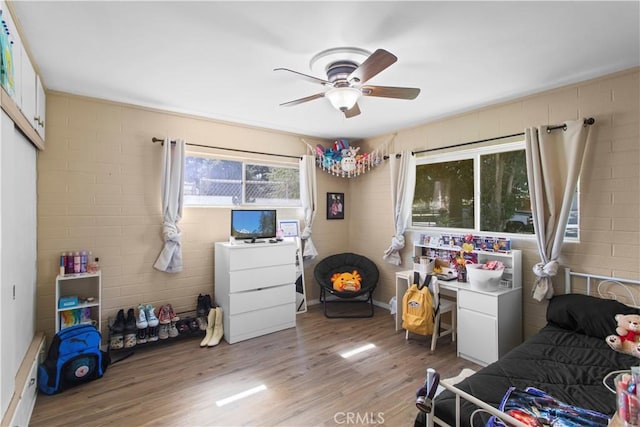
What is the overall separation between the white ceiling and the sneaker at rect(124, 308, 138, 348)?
87.9 inches

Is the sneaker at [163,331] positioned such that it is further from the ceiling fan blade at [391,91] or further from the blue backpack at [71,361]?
the ceiling fan blade at [391,91]

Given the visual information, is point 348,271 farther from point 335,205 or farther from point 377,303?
point 335,205

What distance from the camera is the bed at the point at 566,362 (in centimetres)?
159

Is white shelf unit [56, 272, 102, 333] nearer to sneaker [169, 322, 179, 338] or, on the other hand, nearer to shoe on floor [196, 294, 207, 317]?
sneaker [169, 322, 179, 338]

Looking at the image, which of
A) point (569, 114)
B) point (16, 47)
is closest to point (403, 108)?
point (569, 114)

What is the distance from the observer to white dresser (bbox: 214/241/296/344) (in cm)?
341

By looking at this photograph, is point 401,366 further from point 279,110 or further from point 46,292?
point 46,292

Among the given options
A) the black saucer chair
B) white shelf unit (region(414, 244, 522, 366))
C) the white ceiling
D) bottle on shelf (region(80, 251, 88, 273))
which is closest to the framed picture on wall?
the black saucer chair

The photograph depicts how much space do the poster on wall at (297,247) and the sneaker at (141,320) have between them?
6.09ft

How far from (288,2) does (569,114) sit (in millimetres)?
2681

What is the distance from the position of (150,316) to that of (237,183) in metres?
1.84

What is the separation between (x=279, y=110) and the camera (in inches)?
138

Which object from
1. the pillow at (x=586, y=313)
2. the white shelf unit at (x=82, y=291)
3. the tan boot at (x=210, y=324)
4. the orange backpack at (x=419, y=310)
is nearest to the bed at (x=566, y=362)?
the pillow at (x=586, y=313)

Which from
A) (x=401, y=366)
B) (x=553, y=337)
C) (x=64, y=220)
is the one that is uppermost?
(x=64, y=220)
